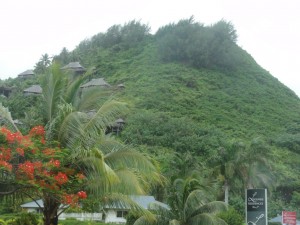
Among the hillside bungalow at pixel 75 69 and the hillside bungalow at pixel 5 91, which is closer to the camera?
the hillside bungalow at pixel 75 69

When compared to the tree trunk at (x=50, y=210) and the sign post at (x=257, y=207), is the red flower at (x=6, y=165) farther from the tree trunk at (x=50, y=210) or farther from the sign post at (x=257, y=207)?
→ the sign post at (x=257, y=207)

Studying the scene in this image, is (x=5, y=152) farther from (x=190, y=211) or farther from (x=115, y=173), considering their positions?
(x=190, y=211)

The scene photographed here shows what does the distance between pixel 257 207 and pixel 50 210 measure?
5538mm

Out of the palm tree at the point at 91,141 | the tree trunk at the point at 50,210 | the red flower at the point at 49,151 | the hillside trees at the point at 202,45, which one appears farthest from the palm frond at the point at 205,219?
the hillside trees at the point at 202,45

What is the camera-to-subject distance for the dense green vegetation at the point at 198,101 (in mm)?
47375

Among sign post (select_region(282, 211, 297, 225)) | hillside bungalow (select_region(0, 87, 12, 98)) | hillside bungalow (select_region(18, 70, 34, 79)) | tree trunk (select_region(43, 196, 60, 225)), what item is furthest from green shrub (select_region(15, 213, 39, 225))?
hillside bungalow (select_region(18, 70, 34, 79))

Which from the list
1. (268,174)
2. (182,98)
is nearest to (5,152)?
(268,174)

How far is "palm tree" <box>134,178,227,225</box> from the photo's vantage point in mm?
19891

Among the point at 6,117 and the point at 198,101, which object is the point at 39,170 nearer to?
the point at 6,117

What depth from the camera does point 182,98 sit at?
73938 mm

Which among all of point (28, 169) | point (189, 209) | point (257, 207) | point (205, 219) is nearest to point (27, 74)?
point (189, 209)

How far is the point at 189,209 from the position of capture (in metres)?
20.2

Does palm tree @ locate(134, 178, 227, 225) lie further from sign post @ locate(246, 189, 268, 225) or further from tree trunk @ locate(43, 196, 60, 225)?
sign post @ locate(246, 189, 268, 225)

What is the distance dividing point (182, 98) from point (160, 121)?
38.9 feet
